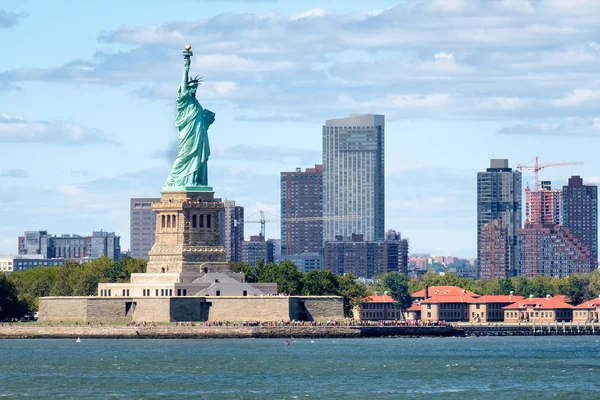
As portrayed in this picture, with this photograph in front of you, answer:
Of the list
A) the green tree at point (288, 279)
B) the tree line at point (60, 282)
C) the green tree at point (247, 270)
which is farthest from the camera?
the green tree at point (247, 270)

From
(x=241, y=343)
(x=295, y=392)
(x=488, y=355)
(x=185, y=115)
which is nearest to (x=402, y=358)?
(x=488, y=355)

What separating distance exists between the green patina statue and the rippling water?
1727 centimetres

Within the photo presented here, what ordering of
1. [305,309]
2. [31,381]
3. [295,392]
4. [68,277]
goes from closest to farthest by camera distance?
1. [295,392]
2. [31,381]
3. [305,309]
4. [68,277]

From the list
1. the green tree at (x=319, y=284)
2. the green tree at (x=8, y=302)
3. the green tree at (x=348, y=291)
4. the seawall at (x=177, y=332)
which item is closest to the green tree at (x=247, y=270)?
the green tree at (x=319, y=284)

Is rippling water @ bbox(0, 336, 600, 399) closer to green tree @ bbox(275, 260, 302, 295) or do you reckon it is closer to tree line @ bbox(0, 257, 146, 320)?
tree line @ bbox(0, 257, 146, 320)

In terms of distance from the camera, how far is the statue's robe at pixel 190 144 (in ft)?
531

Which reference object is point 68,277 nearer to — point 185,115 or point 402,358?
point 185,115

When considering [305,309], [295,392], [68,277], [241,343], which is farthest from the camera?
[68,277]

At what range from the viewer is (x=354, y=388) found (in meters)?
103

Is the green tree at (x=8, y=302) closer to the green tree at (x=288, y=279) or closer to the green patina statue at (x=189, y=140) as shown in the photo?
the green patina statue at (x=189, y=140)

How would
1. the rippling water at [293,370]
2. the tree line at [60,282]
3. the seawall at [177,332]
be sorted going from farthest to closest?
the tree line at [60,282], the seawall at [177,332], the rippling water at [293,370]

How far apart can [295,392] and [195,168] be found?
63679 mm

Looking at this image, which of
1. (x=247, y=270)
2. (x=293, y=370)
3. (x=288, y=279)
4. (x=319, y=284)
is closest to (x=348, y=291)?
(x=319, y=284)

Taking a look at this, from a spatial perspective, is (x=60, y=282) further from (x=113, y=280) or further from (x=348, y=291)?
(x=348, y=291)
